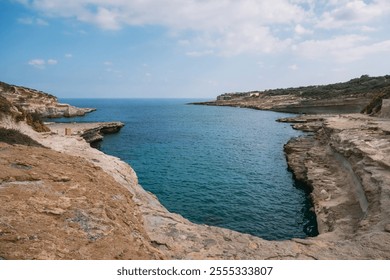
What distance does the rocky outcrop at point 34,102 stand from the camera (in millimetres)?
75438

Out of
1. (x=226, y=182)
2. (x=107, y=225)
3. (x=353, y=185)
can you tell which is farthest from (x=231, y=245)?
(x=226, y=182)

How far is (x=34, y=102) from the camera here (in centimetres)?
8175

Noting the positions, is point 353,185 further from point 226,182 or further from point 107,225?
point 107,225

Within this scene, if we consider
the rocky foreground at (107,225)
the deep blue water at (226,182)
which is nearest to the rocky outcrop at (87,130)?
the deep blue water at (226,182)

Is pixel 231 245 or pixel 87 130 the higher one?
pixel 87 130

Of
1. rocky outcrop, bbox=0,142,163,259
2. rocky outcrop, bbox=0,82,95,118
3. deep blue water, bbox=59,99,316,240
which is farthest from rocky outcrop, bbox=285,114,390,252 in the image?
rocky outcrop, bbox=0,82,95,118

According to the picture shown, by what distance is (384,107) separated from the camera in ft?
142

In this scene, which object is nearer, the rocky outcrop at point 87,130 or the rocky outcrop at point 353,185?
the rocky outcrop at point 353,185

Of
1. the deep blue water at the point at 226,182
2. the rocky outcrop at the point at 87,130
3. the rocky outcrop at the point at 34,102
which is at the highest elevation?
the rocky outcrop at the point at 34,102

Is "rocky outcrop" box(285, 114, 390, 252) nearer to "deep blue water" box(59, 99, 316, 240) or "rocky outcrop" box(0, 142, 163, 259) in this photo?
"deep blue water" box(59, 99, 316, 240)

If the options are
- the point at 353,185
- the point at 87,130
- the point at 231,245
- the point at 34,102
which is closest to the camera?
the point at 231,245

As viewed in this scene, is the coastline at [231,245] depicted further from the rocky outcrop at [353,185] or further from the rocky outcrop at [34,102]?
the rocky outcrop at [34,102]

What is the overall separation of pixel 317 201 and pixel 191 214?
980cm
